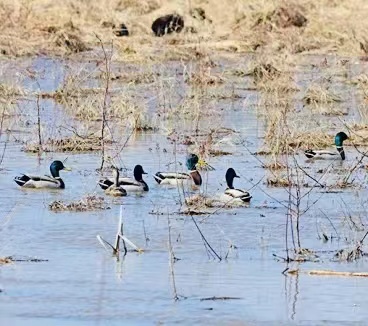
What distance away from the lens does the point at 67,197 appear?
578 inches

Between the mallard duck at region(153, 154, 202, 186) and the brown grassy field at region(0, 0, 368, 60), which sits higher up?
the brown grassy field at region(0, 0, 368, 60)

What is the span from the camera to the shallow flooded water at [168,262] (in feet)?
30.7

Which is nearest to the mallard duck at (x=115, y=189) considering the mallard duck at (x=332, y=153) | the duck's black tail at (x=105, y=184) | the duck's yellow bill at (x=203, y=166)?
the duck's black tail at (x=105, y=184)

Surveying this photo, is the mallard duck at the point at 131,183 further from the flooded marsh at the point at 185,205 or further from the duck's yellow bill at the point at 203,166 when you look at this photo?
the duck's yellow bill at the point at 203,166

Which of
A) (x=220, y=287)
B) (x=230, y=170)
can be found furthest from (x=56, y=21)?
(x=220, y=287)

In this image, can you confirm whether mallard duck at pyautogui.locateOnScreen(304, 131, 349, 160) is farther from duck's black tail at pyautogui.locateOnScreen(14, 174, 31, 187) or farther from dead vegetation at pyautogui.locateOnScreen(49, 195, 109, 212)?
dead vegetation at pyautogui.locateOnScreen(49, 195, 109, 212)

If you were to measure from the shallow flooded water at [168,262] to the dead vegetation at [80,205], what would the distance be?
0.33 ft

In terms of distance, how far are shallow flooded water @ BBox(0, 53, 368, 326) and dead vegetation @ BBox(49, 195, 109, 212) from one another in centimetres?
10

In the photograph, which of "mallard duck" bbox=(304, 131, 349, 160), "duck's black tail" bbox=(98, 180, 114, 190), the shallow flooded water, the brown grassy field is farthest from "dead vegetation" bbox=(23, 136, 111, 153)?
the brown grassy field

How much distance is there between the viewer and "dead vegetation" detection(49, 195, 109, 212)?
44.6ft

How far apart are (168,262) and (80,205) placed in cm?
288

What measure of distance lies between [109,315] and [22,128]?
428 inches

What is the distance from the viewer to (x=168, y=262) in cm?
1097

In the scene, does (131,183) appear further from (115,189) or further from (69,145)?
(69,145)
